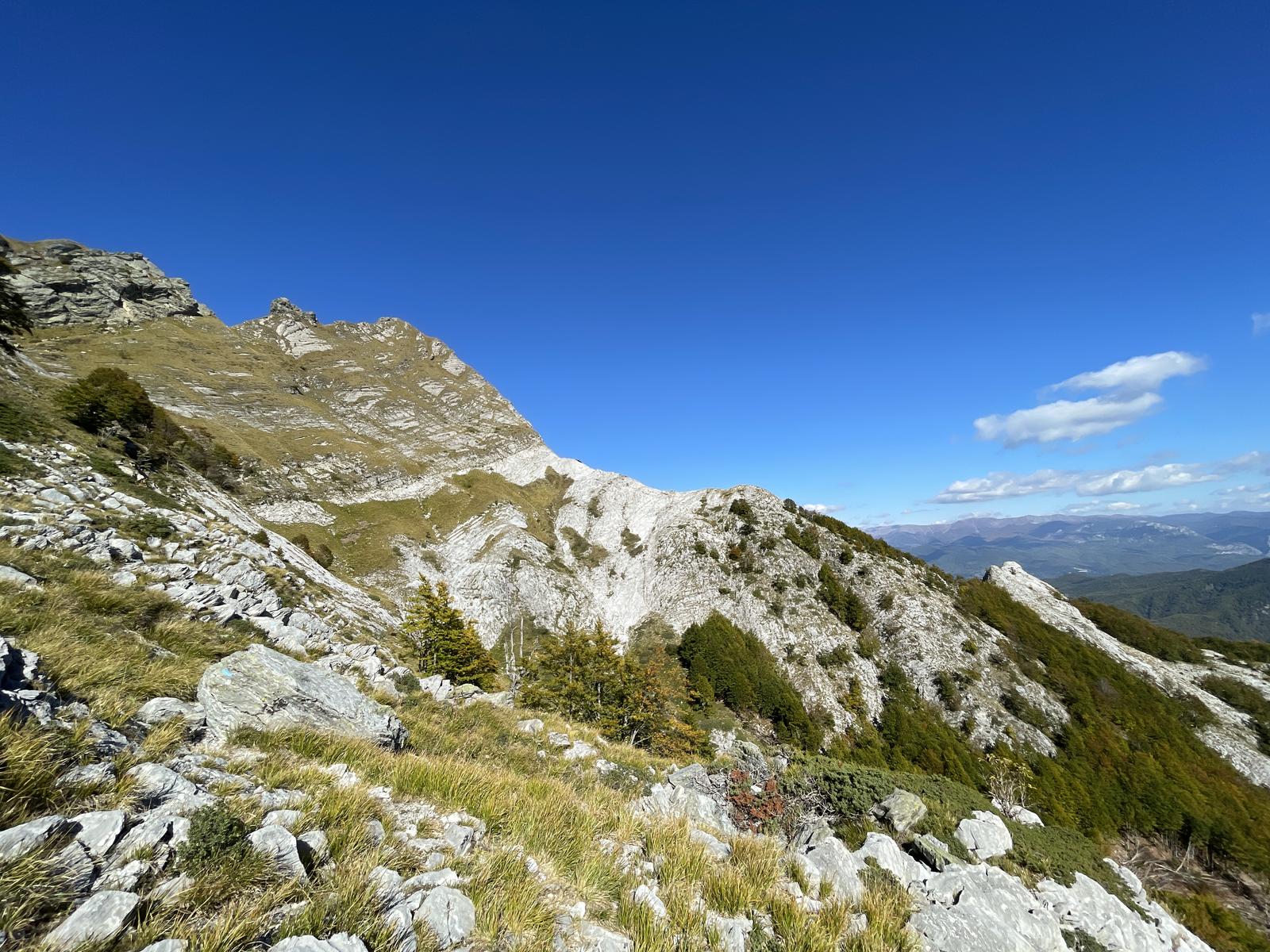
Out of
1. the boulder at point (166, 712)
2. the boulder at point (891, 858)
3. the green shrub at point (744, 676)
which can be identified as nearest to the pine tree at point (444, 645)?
the boulder at point (166, 712)

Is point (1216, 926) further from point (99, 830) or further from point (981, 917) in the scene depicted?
point (99, 830)

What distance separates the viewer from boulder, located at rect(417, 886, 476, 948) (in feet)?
13.9

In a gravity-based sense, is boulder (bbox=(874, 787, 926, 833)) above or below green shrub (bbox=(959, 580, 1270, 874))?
above

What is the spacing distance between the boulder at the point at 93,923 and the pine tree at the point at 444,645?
1121 inches

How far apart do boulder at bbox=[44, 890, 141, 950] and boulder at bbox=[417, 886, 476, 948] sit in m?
2.26

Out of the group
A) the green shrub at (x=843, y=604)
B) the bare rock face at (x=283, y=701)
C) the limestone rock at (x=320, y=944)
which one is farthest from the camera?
the green shrub at (x=843, y=604)

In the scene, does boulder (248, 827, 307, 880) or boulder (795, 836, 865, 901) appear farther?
boulder (795, 836, 865, 901)

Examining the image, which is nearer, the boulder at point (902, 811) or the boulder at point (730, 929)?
the boulder at point (730, 929)

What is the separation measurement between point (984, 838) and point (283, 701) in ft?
55.8

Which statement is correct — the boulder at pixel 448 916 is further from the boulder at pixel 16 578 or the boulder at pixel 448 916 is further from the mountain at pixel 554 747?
the boulder at pixel 16 578

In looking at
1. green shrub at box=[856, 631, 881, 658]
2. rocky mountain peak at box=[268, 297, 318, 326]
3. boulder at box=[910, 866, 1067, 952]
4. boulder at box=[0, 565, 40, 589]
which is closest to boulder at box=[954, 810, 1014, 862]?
boulder at box=[910, 866, 1067, 952]

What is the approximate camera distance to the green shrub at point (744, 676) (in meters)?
49.1

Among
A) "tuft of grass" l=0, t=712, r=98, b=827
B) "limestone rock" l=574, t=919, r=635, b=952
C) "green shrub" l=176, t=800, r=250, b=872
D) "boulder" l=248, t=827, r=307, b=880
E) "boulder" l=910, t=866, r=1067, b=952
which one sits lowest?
"boulder" l=910, t=866, r=1067, b=952

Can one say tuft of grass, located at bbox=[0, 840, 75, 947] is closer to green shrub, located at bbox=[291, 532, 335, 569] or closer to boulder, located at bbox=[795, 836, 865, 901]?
boulder, located at bbox=[795, 836, 865, 901]
